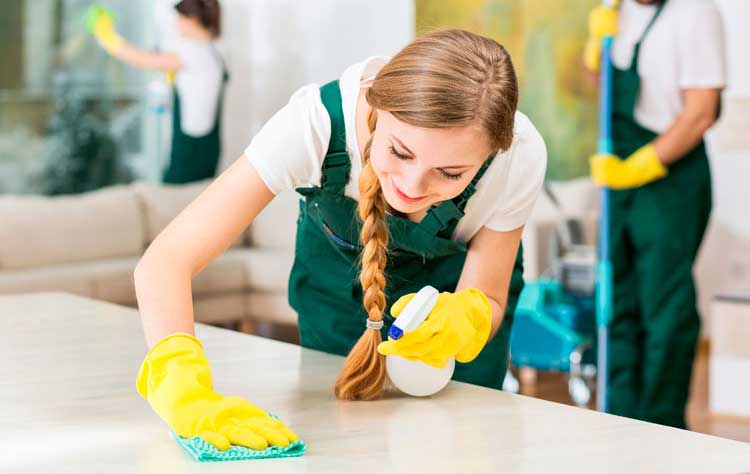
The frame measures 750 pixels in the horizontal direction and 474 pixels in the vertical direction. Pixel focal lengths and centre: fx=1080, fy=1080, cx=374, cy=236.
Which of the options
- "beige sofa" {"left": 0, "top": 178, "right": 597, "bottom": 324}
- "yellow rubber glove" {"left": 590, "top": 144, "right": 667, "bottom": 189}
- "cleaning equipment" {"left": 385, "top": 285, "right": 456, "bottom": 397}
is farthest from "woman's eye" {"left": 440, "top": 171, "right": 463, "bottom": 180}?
"beige sofa" {"left": 0, "top": 178, "right": 597, "bottom": 324}

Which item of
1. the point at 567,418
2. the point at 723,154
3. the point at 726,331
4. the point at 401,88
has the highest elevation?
the point at 401,88

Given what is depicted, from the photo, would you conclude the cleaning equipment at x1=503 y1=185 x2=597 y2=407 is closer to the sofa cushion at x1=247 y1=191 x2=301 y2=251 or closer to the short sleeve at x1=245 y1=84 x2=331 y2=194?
the sofa cushion at x1=247 y1=191 x2=301 y2=251

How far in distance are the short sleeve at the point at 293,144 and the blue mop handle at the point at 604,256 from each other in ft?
6.87

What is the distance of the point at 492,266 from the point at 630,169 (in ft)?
6.55

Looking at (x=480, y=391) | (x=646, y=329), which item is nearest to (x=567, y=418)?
(x=480, y=391)

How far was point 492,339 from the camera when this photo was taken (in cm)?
177

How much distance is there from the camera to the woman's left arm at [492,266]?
1.57 meters

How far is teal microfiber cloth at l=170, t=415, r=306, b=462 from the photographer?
1.10m

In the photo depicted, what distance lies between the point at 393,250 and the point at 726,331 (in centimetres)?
249

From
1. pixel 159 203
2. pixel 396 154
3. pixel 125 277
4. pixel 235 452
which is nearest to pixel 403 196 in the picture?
pixel 396 154

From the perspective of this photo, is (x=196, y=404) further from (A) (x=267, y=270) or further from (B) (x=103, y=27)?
(B) (x=103, y=27)

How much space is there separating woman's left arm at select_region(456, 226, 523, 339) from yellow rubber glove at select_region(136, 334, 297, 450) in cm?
45

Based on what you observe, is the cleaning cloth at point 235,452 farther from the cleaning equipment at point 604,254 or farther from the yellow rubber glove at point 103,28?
the yellow rubber glove at point 103,28

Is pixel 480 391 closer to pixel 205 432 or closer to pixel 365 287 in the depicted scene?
pixel 365 287
